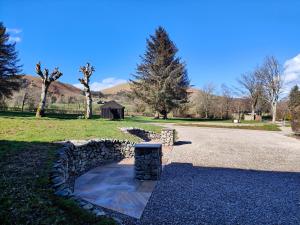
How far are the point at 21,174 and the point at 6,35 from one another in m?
32.5

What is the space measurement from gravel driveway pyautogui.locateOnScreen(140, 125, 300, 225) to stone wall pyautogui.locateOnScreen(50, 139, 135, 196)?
1761 millimetres

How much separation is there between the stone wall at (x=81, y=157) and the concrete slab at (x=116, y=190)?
294 millimetres

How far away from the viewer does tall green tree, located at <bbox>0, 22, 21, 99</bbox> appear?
29.5 m

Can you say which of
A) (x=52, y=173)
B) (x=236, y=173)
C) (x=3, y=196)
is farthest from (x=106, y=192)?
(x=236, y=173)

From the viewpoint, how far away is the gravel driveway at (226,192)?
15.2ft

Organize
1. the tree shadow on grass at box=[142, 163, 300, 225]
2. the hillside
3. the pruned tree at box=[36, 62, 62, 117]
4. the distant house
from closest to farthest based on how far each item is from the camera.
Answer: the tree shadow on grass at box=[142, 163, 300, 225] → the pruned tree at box=[36, 62, 62, 117] → the distant house → the hillside

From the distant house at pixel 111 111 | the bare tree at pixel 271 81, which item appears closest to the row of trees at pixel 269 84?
the bare tree at pixel 271 81

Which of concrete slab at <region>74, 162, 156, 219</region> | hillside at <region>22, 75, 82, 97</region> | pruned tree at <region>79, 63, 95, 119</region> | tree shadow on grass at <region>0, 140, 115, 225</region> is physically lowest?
concrete slab at <region>74, 162, 156, 219</region>

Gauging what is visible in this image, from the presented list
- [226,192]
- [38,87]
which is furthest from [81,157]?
[38,87]

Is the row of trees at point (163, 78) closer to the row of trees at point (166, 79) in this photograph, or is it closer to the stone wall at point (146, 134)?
the row of trees at point (166, 79)

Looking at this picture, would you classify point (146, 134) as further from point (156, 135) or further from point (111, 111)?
point (111, 111)

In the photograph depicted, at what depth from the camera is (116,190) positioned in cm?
607

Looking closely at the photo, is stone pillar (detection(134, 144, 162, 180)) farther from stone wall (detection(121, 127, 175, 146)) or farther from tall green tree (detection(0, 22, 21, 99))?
tall green tree (detection(0, 22, 21, 99))

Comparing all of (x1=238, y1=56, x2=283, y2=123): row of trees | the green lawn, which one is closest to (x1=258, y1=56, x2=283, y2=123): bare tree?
(x1=238, y1=56, x2=283, y2=123): row of trees
